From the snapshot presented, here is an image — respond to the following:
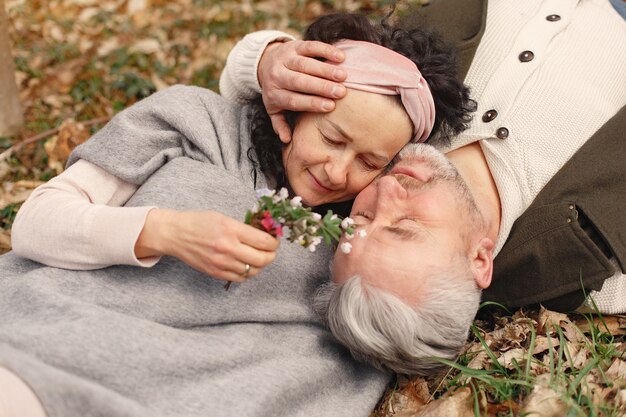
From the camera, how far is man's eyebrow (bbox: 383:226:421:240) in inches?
123

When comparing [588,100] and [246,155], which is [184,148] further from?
[588,100]

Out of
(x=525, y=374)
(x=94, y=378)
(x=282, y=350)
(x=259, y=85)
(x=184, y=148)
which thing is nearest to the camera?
(x=94, y=378)

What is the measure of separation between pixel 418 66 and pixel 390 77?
373 millimetres

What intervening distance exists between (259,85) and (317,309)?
133 cm

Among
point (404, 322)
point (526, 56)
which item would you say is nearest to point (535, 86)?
point (526, 56)

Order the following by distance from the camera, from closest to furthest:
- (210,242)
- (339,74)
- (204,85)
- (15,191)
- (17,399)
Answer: (17,399) < (210,242) < (339,74) < (15,191) < (204,85)

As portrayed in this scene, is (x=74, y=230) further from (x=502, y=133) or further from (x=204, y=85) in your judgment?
(x=204, y=85)

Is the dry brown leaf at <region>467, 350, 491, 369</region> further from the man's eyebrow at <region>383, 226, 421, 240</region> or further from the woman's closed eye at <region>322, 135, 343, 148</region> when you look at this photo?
the woman's closed eye at <region>322, 135, 343, 148</region>

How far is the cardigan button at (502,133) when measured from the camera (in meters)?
3.68

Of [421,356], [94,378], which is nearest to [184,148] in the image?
[94,378]

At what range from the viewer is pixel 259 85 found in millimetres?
3805

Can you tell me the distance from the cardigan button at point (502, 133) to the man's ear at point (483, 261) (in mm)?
631

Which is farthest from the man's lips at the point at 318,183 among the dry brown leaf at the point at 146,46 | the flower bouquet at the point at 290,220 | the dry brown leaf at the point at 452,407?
Answer: the dry brown leaf at the point at 146,46

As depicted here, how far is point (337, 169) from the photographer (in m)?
3.26
